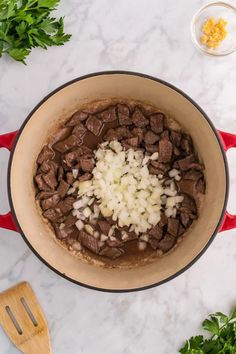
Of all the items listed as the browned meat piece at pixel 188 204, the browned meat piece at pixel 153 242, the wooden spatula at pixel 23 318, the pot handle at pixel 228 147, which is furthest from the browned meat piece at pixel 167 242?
the wooden spatula at pixel 23 318

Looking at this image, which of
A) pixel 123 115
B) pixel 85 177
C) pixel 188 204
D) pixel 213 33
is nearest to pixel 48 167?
pixel 85 177

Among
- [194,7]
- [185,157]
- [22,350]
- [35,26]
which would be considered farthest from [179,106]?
[22,350]

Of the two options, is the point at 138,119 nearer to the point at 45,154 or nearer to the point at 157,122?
the point at 157,122

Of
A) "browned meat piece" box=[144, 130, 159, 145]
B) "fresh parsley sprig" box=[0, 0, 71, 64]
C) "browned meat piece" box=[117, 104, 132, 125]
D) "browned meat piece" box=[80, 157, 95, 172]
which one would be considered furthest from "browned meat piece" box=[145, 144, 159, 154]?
"fresh parsley sprig" box=[0, 0, 71, 64]

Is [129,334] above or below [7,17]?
below

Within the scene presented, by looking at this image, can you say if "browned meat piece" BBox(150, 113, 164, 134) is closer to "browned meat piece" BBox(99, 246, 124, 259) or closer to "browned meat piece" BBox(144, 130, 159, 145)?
"browned meat piece" BBox(144, 130, 159, 145)

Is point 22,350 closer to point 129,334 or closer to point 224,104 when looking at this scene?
point 129,334
